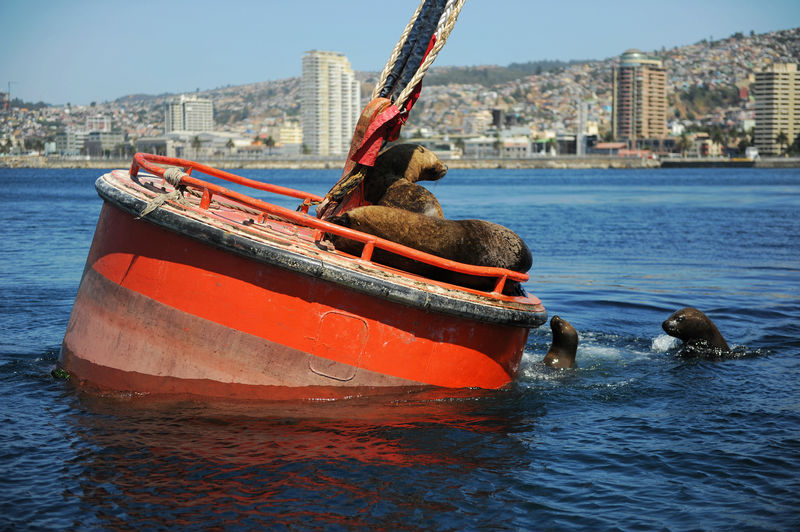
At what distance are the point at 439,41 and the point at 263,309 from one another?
3037 mm

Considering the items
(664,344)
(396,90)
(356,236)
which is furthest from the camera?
(664,344)

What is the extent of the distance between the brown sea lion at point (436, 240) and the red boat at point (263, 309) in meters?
0.15

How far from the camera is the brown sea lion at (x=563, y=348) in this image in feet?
29.7

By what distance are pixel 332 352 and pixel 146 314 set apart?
59.9 inches

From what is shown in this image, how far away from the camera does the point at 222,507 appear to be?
205 inches

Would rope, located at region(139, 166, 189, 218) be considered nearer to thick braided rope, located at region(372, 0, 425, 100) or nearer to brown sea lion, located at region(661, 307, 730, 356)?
thick braided rope, located at region(372, 0, 425, 100)

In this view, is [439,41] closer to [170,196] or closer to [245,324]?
[170,196]

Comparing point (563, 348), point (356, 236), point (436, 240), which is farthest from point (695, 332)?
point (356, 236)

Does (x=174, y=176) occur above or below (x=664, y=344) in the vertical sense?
above

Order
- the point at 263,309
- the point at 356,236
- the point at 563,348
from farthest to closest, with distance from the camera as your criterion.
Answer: the point at 563,348 → the point at 356,236 → the point at 263,309

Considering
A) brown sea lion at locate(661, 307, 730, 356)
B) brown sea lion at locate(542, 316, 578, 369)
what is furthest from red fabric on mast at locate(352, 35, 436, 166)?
brown sea lion at locate(661, 307, 730, 356)

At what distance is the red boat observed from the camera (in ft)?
21.8

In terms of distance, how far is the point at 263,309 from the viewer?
6707 mm

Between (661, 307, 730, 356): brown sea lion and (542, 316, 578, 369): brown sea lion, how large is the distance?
1472 mm
